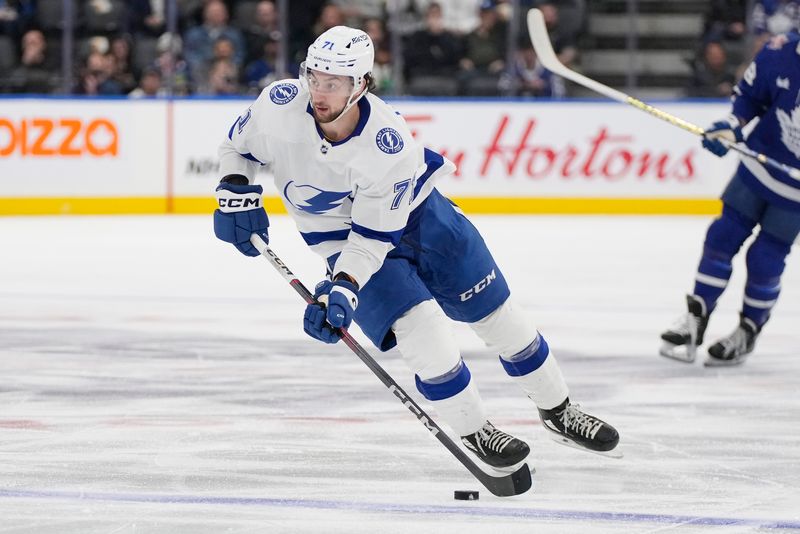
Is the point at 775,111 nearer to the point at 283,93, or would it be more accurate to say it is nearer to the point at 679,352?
the point at 679,352

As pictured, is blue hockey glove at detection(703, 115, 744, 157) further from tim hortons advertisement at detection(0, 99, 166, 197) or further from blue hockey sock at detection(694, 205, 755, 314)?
tim hortons advertisement at detection(0, 99, 166, 197)

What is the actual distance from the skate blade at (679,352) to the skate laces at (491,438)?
183 cm

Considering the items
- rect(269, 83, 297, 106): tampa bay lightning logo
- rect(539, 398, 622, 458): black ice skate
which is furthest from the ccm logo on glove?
rect(539, 398, 622, 458): black ice skate

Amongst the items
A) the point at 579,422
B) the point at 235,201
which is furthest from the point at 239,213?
the point at 579,422

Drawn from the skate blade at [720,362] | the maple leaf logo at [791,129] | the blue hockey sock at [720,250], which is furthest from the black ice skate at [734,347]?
the maple leaf logo at [791,129]

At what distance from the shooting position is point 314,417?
3791 millimetres

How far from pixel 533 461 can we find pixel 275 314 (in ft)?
7.87

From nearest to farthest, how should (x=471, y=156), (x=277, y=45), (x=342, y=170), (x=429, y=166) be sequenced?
(x=342, y=170)
(x=429, y=166)
(x=471, y=156)
(x=277, y=45)

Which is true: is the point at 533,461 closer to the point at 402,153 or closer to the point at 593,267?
the point at 402,153

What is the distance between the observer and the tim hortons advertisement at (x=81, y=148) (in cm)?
934

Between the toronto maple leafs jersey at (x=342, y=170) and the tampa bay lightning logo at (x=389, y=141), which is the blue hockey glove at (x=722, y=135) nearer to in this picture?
the toronto maple leafs jersey at (x=342, y=170)

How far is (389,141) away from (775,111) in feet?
7.37

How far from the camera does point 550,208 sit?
9930mm

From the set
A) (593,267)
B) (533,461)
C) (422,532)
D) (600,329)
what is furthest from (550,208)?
(422,532)
